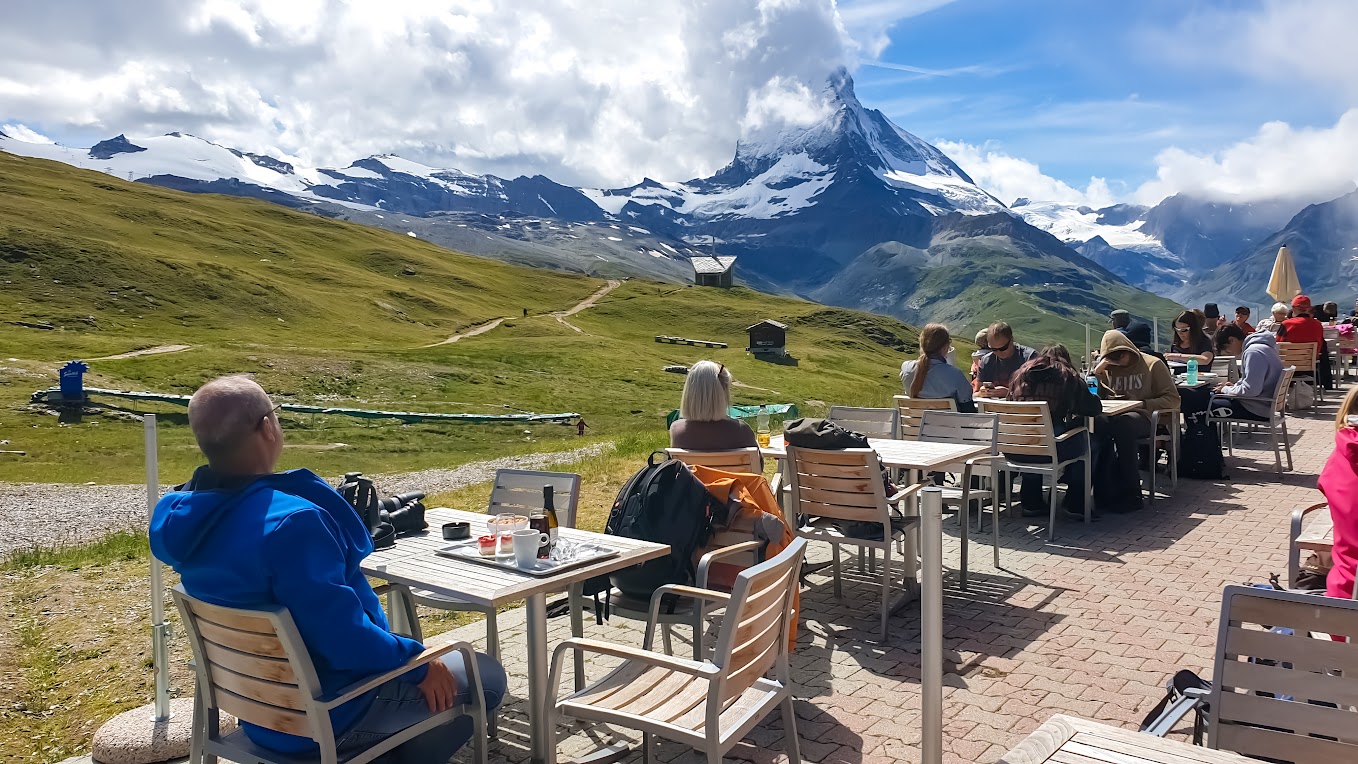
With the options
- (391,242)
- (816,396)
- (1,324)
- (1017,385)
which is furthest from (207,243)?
(1017,385)

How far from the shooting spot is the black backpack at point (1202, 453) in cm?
1155

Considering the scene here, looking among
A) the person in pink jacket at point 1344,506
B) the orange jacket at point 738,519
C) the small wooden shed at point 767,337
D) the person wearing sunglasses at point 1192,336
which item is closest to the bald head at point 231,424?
the orange jacket at point 738,519

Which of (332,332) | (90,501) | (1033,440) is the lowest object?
(90,501)

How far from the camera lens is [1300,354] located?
53.7ft

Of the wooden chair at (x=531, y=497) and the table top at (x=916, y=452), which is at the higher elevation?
the table top at (x=916, y=452)

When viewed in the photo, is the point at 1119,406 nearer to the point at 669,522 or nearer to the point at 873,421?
the point at 873,421

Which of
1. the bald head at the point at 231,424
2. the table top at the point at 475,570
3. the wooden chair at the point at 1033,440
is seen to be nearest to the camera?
the bald head at the point at 231,424

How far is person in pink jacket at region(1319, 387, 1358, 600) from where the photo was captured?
3883 millimetres

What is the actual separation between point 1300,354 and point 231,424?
1820cm

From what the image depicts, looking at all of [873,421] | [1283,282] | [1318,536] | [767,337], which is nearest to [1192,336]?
[1283,282]

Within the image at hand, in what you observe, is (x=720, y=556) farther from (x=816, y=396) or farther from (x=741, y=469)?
(x=816, y=396)

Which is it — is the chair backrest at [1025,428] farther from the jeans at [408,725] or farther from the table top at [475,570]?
the jeans at [408,725]

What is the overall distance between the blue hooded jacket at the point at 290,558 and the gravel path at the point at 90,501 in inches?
476

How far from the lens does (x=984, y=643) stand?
626 cm
